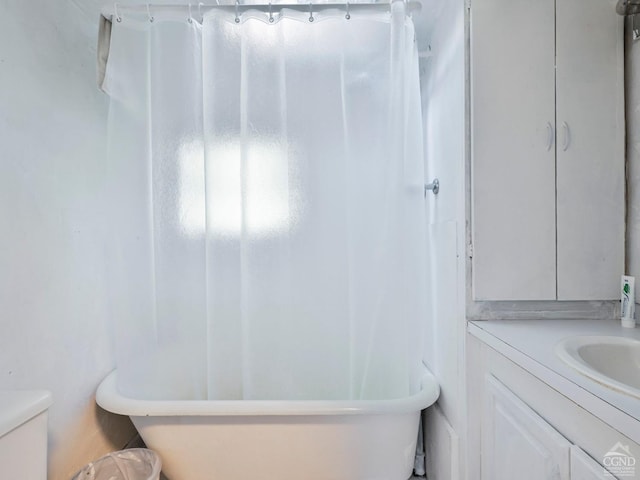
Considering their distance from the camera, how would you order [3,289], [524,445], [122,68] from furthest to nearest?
[122,68] → [3,289] → [524,445]

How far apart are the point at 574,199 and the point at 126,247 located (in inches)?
66.1

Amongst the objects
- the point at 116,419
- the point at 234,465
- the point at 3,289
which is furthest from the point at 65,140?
the point at 234,465

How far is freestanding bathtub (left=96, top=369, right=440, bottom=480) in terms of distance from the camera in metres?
1.06

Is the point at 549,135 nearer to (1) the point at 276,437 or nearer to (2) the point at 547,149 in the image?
(2) the point at 547,149

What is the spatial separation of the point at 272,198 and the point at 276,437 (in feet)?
2.93

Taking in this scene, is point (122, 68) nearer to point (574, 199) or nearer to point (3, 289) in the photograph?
point (3, 289)

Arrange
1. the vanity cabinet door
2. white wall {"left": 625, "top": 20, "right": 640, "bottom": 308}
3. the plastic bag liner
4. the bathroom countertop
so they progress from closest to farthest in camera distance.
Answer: the bathroom countertop < the vanity cabinet door < white wall {"left": 625, "top": 20, "right": 640, "bottom": 308} < the plastic bag liner

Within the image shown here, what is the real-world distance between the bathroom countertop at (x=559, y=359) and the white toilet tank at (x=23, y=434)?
111cm

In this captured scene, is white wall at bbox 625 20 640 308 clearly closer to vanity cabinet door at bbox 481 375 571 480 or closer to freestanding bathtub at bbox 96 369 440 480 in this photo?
vanity cabinet door at bbox 481 375 571 480

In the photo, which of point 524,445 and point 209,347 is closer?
point 524,445

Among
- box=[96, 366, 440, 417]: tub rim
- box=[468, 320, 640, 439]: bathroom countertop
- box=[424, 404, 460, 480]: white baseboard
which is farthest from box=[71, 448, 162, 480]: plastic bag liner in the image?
box=[468, 320, 640, 439]: bathroom countertop

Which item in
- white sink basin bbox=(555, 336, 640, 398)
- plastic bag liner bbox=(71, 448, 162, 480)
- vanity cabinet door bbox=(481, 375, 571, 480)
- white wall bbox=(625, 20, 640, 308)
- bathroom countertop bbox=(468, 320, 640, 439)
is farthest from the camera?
plastic bag liner bbox=(71, 448, 162, 480)

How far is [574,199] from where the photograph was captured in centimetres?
101

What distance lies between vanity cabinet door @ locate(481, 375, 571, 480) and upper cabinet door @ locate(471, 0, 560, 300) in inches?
13.0
